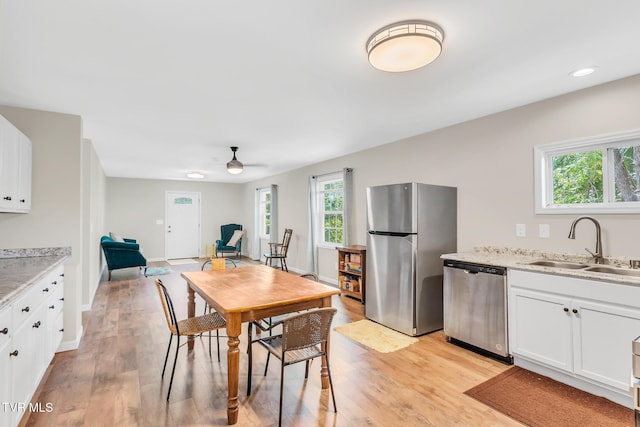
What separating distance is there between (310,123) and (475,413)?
120 inches

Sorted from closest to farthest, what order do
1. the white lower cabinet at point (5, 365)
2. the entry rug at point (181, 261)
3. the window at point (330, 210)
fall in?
the white lower cabinet at point (5, 365) < the window at point (330, 210) < the entry rug at point (181, 261)

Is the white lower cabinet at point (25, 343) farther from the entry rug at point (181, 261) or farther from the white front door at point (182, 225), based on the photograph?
the white front door at point (182, 225)

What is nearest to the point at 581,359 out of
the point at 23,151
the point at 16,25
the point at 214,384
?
the point at 214,384

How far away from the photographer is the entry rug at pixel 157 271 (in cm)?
663

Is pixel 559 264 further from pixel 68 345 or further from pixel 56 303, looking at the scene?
pixel 68 345

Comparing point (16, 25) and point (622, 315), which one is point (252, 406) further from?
point (16, 25)

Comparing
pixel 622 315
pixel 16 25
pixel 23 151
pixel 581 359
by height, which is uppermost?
pixel 16 25

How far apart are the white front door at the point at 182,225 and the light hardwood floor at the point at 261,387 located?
5775 millimetres

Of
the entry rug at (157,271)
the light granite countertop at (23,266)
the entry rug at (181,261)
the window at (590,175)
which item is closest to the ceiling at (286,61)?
the window at (590,175)

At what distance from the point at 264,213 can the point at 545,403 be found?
7.44 meters

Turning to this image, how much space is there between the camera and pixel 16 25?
1.71 meters

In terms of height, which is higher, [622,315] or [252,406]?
[622,315]

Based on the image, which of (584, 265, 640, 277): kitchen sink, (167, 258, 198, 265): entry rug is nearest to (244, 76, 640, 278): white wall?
(584, 265, 640, 277): kitchen sink

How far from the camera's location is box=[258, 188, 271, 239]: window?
28.2 ft
